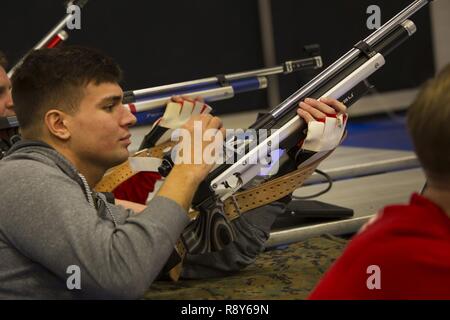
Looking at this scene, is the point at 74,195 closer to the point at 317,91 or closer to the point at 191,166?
the point at 191,166

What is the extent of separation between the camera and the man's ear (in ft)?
4.75

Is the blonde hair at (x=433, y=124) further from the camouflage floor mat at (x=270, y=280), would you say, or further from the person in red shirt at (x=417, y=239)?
the camouflage floor mat at (x=270, y=280)

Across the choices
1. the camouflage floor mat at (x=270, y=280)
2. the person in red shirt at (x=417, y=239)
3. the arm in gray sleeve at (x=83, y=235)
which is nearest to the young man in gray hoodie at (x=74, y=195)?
the arm in gray sleeve at (x=83, y=235)

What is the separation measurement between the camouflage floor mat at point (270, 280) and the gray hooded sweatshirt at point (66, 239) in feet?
0.93

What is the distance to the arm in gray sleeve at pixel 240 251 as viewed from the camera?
A: 5.66 ft

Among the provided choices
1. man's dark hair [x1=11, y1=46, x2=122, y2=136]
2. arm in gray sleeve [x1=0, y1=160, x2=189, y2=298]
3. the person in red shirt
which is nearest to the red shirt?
the person in red shirt

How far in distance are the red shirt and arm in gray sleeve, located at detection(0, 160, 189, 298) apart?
0.44 metres

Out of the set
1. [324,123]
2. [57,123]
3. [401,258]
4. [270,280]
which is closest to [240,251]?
[270,280]

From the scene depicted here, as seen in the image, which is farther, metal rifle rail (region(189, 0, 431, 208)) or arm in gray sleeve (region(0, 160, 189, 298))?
metal rifle rail (region(189, 0, 431, 208))

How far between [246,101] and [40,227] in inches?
235

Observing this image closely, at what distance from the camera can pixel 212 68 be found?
6945 mm

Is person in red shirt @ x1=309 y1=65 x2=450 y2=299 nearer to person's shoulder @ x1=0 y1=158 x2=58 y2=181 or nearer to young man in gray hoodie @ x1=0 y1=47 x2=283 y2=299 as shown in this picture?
young man in gray hoodie @ x1=0 y1=47 x2=283 y2=299
